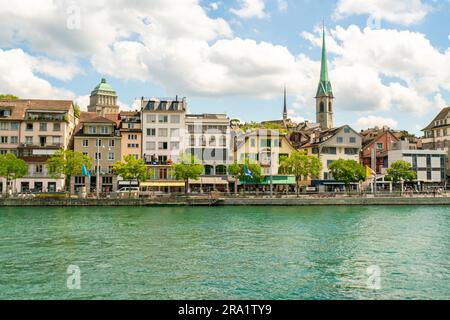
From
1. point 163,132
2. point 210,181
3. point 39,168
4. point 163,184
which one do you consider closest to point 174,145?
point 163,132

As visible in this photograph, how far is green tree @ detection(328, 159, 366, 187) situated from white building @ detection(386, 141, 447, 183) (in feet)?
44.0

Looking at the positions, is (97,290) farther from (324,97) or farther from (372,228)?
(324,97)

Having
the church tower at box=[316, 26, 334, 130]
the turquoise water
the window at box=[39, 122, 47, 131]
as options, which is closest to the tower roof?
the church tower at box=[316, 26, 334, 130]

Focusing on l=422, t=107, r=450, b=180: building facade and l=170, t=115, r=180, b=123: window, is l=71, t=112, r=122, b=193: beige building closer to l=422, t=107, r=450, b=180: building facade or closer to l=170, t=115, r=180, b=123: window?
l=170, t=115, r=180, b=123: window

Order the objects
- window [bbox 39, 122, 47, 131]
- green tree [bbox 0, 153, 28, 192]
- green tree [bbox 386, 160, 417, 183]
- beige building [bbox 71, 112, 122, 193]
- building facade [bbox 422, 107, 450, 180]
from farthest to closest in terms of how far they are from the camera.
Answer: building facade [bbox 422, 107, 450, 180]
green tree [bbox 386, 160, 417, 183]
window [bbox 39, 122, 47, 131]
beige building [bbox 71, 112, 122, 193]
green tree [bbox 0, 153, 28, 192]

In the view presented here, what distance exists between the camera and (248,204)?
62969 millimetres

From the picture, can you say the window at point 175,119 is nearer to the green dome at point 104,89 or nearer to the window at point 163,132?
the window at point 163,132

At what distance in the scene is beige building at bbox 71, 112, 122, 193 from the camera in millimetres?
75938

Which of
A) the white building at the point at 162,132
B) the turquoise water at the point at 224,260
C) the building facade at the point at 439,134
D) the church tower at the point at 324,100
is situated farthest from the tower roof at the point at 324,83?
the turquoise water at the point at 224,260

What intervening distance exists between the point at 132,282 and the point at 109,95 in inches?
7198

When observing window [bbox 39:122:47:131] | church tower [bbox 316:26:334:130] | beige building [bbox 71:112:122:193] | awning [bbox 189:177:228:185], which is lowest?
awning [bbox 189:177:228:185]

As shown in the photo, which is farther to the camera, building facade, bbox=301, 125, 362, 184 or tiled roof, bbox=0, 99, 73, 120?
building facade, bbox=301, 125, 362, 184
